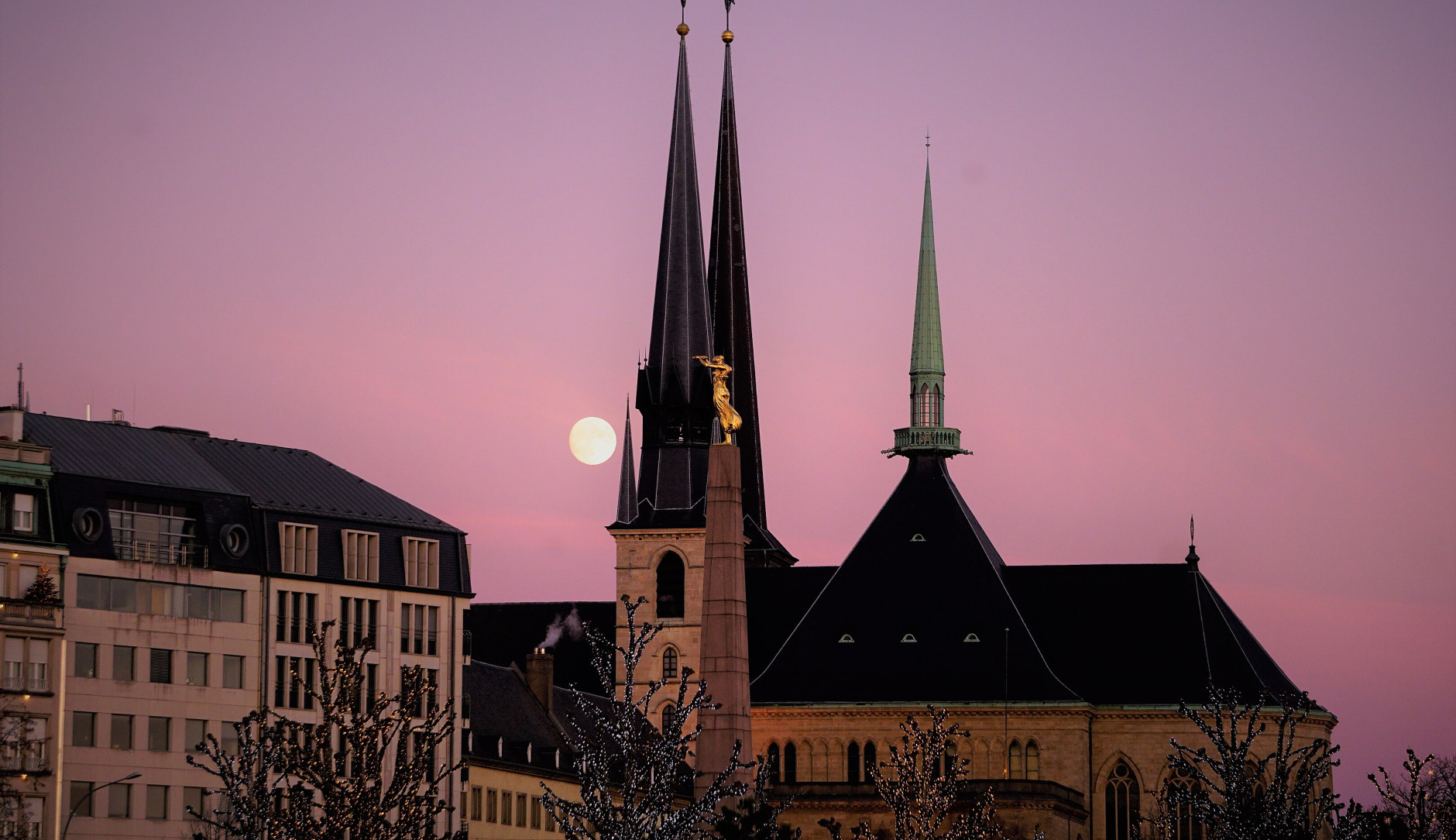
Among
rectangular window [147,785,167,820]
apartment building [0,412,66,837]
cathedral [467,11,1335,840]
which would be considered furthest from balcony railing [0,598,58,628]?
cathedral [467,11,1335,840]

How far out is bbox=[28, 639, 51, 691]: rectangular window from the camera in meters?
87.5

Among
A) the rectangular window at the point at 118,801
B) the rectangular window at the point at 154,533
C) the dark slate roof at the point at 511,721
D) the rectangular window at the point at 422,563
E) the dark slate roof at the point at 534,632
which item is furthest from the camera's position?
the dark slate roof at the point at 534,632

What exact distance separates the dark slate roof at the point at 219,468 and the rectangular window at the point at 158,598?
11.0ft

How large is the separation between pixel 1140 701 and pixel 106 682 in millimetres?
60879

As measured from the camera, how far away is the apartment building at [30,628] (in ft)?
281

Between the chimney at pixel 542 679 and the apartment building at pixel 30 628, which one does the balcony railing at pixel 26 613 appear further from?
the chimney at pixel 542 679

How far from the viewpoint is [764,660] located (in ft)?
463

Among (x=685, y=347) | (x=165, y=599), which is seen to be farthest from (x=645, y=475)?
(x=165, y=599)

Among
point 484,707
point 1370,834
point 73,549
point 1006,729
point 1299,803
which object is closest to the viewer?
point 1299,803

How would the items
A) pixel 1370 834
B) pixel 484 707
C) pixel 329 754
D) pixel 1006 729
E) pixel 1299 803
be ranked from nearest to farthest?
pixel 329 754, pixel 1299 803, pixel 1370 834, pixel 484 707, pixel 1006 729

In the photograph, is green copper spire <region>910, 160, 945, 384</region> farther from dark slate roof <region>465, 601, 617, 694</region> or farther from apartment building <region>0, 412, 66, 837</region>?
apartment building <region>0, 412, 66, 837</region>

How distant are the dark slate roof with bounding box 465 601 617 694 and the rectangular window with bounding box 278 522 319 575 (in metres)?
51.4

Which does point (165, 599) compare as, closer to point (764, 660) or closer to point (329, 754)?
point (329, 754)

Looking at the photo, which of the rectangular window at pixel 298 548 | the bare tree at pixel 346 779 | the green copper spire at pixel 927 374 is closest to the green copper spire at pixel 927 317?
the green copper spire at pixel 927 374
